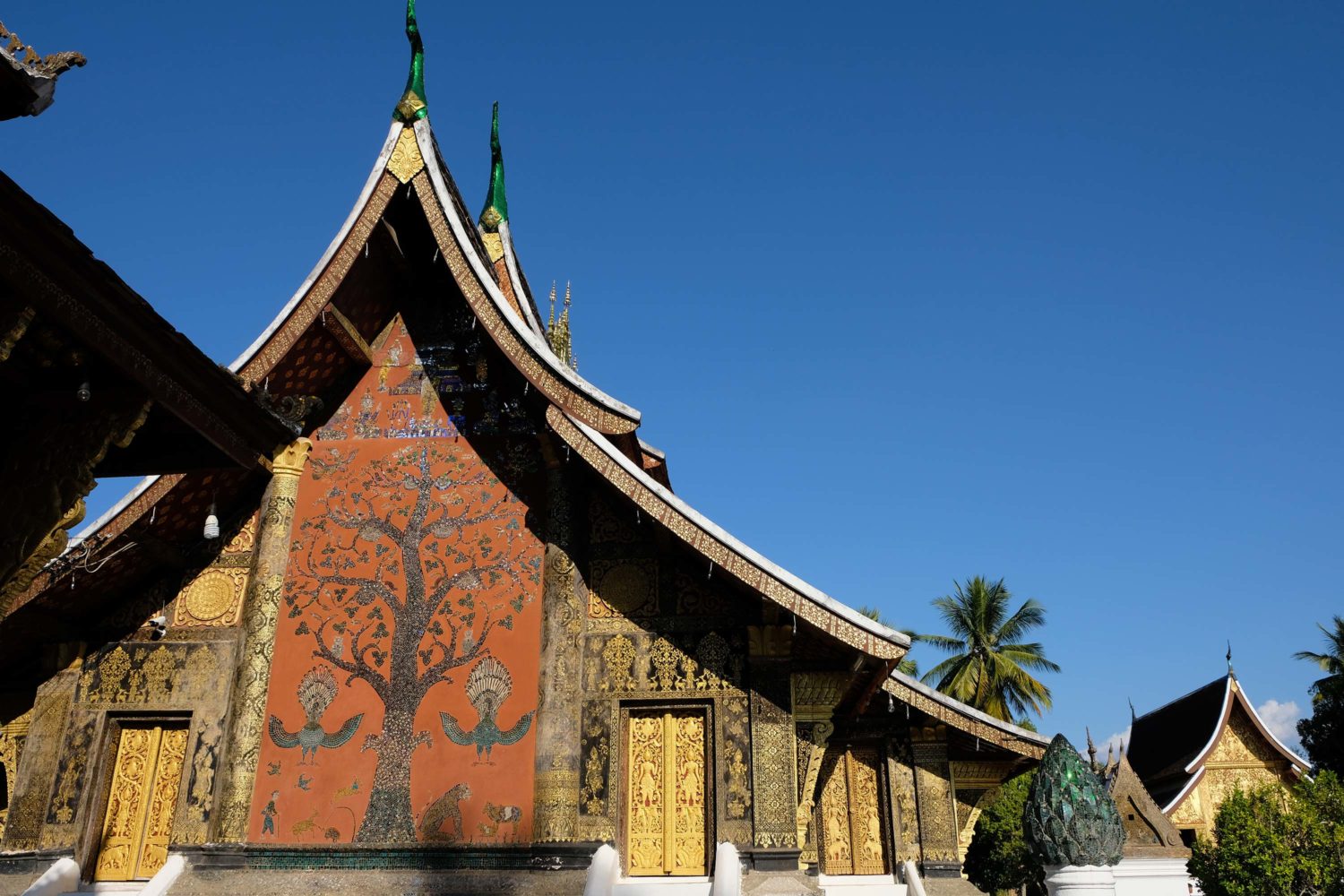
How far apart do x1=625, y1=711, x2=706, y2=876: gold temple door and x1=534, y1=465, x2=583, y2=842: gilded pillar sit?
0.44 meters

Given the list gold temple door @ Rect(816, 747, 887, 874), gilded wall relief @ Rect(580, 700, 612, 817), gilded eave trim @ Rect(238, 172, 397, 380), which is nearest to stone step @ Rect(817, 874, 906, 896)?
gold temple door @ Rect(816, 747, 887, 874)

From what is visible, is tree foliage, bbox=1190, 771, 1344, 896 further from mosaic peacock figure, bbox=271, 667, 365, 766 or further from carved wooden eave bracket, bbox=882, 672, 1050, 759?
mosaic peacock figure, bbox=271, 667, 365, 766

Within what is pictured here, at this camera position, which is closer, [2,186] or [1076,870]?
[2,186]

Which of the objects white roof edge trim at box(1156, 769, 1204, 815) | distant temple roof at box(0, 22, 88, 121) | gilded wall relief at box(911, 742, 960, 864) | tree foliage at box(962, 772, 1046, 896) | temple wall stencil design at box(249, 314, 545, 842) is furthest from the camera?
tree foliage at box(962, 772, 1046, 896)

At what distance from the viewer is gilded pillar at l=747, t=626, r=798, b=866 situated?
733 centimetres

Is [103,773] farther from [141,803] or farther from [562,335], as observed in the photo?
[562,335]

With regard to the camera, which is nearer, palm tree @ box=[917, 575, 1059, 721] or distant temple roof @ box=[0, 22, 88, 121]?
distant temple roof @ box=[0, 22, 88, 121]

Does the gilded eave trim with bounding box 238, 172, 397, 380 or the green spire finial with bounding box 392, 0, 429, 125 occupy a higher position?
the green spire finial with bounding box 392, 0, 429, 125

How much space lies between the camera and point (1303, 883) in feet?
49.9

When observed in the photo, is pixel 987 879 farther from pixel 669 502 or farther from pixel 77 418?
pixel 77 418

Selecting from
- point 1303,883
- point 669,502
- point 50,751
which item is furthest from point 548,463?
point 1303,883

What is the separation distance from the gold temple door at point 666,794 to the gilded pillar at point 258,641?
2862mm

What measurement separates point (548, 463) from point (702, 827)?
3029 mm

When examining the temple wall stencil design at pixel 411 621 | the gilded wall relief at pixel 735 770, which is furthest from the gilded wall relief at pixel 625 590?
the gilded wall relief at pixel 735 770
